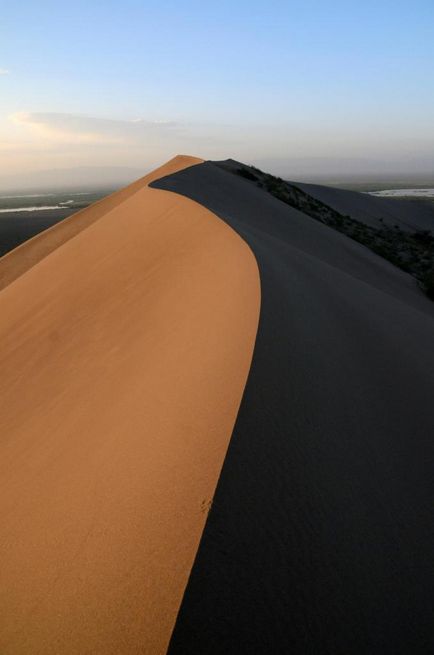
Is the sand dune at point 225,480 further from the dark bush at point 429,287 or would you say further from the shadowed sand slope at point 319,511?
the dark bush at point 429,287

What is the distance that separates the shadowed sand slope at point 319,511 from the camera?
4.77ft

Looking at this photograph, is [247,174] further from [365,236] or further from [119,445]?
Result: [119,445]

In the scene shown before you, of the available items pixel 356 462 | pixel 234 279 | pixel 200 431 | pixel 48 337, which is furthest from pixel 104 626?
pixel 48 337

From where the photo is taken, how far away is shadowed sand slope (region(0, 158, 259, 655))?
162 centimetres

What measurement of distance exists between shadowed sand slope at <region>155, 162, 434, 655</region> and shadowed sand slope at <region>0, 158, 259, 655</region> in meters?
0.12

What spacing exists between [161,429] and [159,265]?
4.01m

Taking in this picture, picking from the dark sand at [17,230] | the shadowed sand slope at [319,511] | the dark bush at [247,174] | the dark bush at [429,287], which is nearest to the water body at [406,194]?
the dark sand at [17,230]

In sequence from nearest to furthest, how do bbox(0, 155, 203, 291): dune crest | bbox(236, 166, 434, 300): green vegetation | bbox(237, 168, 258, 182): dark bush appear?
bbox(0, 155, 203, 291): dune crest, bbox(236, 166, 434, 300): green vegetation, bbox(237, 168, 258, 182): dark bush

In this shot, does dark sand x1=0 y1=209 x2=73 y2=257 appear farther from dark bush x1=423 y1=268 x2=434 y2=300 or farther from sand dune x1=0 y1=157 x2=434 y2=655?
sand dune x1=0 y1=157 x2=434 y2=655

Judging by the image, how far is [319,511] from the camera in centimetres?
187

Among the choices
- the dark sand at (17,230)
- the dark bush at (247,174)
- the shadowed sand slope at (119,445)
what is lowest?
the dark sand at (17,230)

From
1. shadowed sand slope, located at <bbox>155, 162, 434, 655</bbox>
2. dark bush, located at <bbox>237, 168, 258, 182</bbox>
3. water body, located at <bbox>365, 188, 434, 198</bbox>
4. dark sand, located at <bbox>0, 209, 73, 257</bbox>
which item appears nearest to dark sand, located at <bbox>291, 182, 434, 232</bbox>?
dark bush, located at <bbox>237, 168, 258, 182</bbox>

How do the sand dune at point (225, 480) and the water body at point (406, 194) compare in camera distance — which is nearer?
the sand dune at point (225, 480)

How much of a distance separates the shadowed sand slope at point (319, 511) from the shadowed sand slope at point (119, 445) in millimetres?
116
